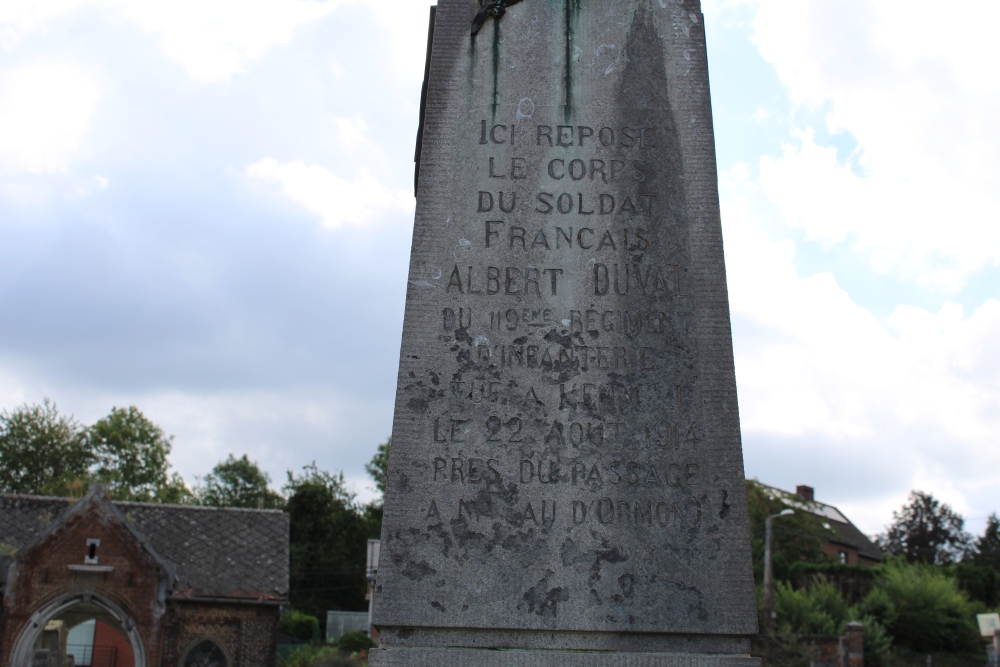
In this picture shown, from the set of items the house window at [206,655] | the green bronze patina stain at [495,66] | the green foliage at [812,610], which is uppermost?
the green bronze patina stain at [495,66]

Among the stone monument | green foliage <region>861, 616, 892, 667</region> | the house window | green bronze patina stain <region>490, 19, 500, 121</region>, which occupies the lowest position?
the house window

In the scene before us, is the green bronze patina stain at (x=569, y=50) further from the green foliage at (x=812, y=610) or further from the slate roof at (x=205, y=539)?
the green foliage at (x=812, y=610)

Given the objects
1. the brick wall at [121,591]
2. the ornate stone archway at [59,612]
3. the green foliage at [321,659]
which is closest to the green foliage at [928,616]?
the green foliage at [321,659]

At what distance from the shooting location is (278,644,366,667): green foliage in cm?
2824

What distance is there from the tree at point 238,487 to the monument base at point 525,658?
6750 centimetres

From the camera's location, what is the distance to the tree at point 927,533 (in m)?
65.6

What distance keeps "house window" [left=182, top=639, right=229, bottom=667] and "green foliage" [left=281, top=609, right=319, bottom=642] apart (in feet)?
68.4

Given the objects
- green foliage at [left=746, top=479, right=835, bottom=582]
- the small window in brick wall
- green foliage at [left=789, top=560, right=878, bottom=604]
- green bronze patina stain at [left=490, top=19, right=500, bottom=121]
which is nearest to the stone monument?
green bronze patina stain at [left=490, top=19, right=500, bottom=121]

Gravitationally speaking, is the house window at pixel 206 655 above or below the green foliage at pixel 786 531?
below

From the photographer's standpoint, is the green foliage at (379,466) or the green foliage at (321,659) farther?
the green foliage at (379,466)

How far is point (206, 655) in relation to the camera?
2761cm

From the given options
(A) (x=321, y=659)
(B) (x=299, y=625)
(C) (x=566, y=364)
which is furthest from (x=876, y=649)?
(B) (x=299, y=625)

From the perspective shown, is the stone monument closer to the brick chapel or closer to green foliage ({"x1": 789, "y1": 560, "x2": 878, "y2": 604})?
the brick chapel

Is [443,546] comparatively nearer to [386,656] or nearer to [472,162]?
[386,656]
